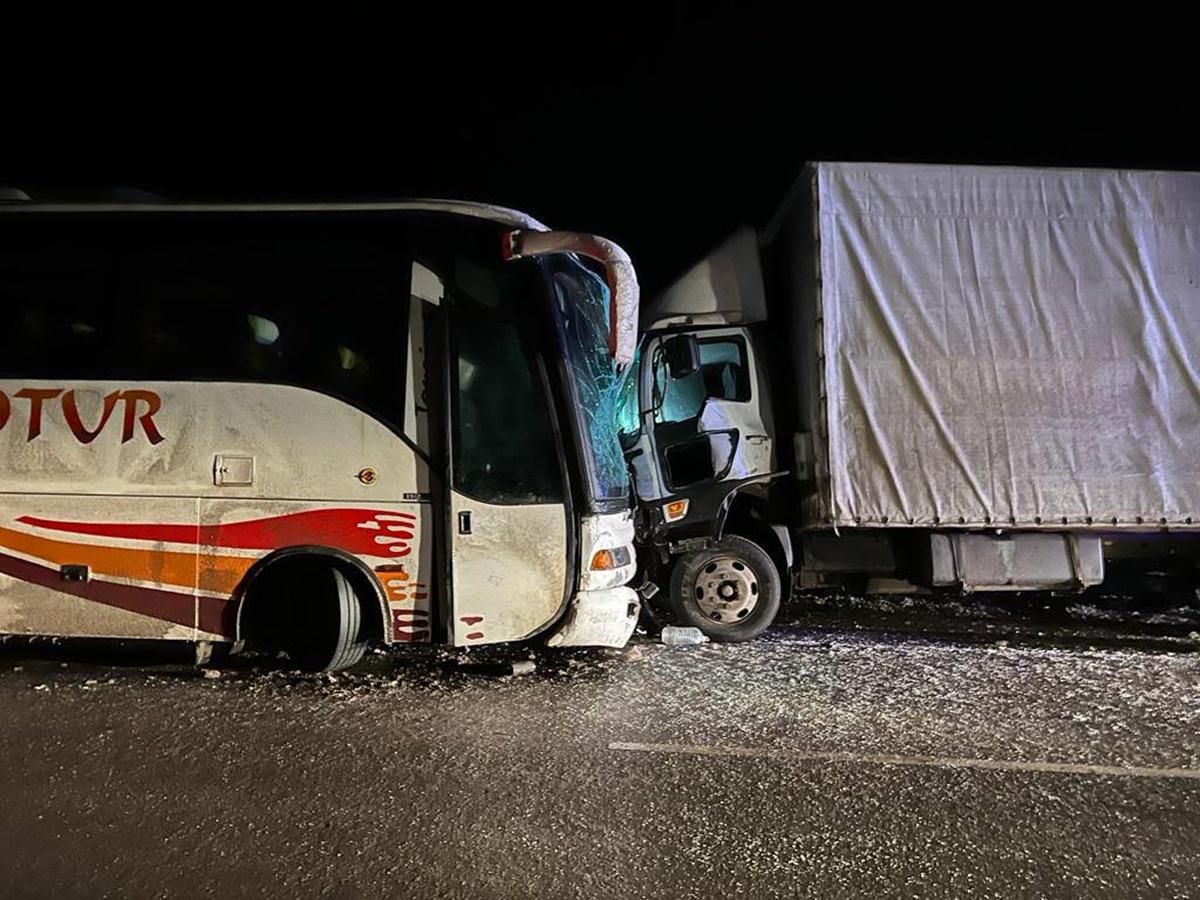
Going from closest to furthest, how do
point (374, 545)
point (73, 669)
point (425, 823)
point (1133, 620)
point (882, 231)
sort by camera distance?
point (425, 823)
point (374, 545)
point (73, 669)
point (882, 231)
point (1133, 620)

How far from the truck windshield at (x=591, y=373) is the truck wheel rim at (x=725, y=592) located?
1.27m

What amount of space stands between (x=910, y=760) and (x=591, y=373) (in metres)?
2.97

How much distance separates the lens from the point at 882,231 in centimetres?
600

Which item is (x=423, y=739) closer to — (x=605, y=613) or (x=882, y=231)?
(x=605, y=613)

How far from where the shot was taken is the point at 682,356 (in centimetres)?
629

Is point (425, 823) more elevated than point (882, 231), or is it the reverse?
point (882, 231)

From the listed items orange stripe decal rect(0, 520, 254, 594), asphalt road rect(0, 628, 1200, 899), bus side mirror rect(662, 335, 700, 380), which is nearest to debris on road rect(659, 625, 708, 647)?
asphalt road rect(0, 628, 1200, 899)

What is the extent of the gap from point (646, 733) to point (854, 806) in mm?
1176

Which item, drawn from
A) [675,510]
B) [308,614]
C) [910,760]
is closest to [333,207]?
[308,614]

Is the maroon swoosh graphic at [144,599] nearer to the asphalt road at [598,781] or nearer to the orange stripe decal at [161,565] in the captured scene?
the orange stripe decal at [161,565]

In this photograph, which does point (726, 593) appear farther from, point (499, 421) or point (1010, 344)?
point (1010, 344)

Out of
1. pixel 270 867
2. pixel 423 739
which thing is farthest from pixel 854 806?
pixel 270 867

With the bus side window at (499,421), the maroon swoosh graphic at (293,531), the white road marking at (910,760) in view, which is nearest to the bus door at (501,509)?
the bus side window at (499,421)

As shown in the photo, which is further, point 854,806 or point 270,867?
point 854,806
